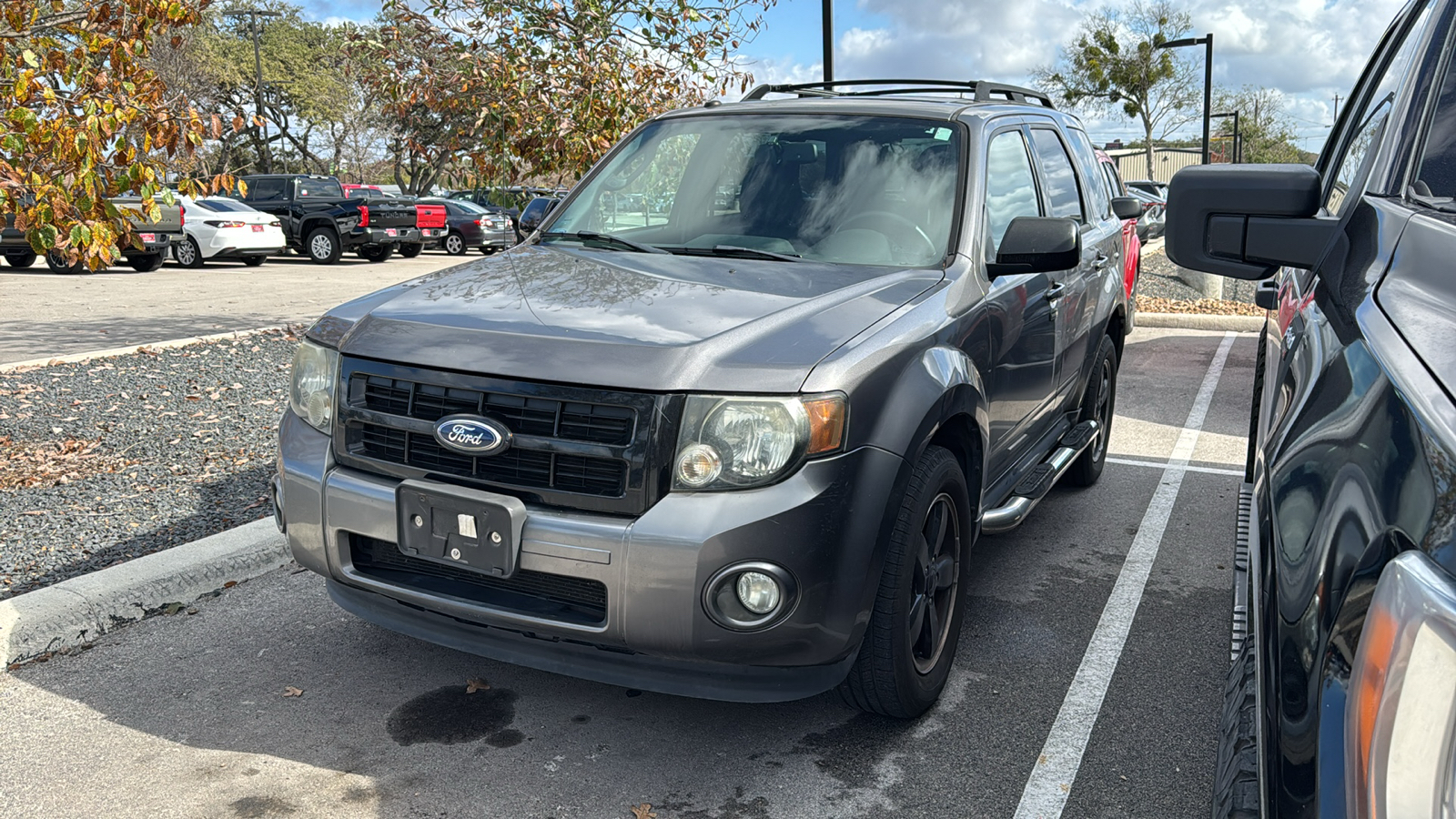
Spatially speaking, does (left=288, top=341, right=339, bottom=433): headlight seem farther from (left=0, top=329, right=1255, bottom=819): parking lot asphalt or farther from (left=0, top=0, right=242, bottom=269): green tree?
(left=0, top=0, right=242, bottom=269): green tree

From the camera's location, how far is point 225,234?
21.7 m

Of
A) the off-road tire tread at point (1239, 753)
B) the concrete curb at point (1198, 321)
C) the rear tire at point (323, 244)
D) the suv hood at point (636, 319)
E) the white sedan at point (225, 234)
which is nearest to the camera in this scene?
the off-road tire tread at point (1239, 753)

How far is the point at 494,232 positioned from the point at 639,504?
2628cm

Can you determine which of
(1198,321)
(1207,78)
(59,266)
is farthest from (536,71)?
(1207,78)

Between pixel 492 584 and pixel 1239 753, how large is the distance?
201 centimetres

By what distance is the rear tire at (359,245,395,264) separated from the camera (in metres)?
24.1

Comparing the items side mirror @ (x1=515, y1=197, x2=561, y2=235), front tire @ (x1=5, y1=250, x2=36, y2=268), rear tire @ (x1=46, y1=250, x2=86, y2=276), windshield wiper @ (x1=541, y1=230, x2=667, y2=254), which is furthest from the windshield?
front tire @ (x1=5, y1=250, x2=36, y2=268)

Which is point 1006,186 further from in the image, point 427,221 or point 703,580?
point 427,221

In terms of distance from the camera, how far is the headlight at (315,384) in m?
3.34

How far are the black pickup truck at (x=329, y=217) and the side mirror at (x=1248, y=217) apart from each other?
891 inches

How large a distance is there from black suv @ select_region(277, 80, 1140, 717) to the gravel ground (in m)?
1.95

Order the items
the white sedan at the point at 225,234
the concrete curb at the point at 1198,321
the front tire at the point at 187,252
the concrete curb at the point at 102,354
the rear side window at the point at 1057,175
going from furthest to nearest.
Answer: the front tire at the point at 187,252 < the white sedan at the point at 225,234 < the concrete curb at the point at 1198,321 < the concrete curb at the point at 102,354 < the rear side window at the point at 1057,175

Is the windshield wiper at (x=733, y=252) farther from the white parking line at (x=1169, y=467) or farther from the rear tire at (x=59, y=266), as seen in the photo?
the rear tire at (x=59, y=266)

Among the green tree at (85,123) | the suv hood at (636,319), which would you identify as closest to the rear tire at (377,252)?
the green tree at (85,123)
